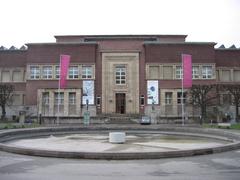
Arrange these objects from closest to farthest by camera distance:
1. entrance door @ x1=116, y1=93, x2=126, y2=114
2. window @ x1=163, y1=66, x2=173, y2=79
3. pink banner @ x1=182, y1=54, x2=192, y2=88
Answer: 1. pink banner @ x1=182, y1=54, x2=192, y2=88
2. window @ x1=163, y1=66, x2=173, y2=79
3. entrance door @ x1=116, y1=93, x2=126, y2=114

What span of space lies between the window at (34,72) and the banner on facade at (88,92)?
7829 millimetres

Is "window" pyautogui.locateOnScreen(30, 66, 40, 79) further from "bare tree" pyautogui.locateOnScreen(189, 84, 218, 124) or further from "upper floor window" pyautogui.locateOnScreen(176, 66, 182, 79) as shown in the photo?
"bare tree" pyautogui.locateOnScreen(189, 84, 218, 124)

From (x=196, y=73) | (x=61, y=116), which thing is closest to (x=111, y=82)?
(x=61, y=116)

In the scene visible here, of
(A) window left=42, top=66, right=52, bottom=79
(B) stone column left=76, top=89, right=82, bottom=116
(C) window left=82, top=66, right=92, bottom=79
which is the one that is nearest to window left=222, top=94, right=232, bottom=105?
(C) window left=82, top=66, right=92, bottom=79

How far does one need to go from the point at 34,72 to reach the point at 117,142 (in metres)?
40.8

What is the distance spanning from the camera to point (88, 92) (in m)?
57.0

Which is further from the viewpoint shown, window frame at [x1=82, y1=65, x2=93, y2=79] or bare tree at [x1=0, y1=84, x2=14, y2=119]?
window frame at [x1=82, y1=65, x2=93, y2=79]

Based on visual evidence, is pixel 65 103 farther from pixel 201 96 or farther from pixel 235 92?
pixel 235 92

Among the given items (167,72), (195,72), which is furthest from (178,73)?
(195,72)

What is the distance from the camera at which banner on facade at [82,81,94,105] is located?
56.9 meters

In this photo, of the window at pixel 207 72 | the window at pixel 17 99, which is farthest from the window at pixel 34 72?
the window at pixel 207 72

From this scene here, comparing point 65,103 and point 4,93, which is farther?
point 65,103

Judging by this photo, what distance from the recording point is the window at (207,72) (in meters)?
58.0

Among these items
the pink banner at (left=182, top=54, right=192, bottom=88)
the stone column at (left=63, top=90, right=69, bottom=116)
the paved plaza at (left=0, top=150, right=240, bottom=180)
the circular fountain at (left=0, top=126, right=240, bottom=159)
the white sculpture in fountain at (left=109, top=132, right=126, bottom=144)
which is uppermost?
the pink banner at (left=182, top=54, right=192, bottom=88)
